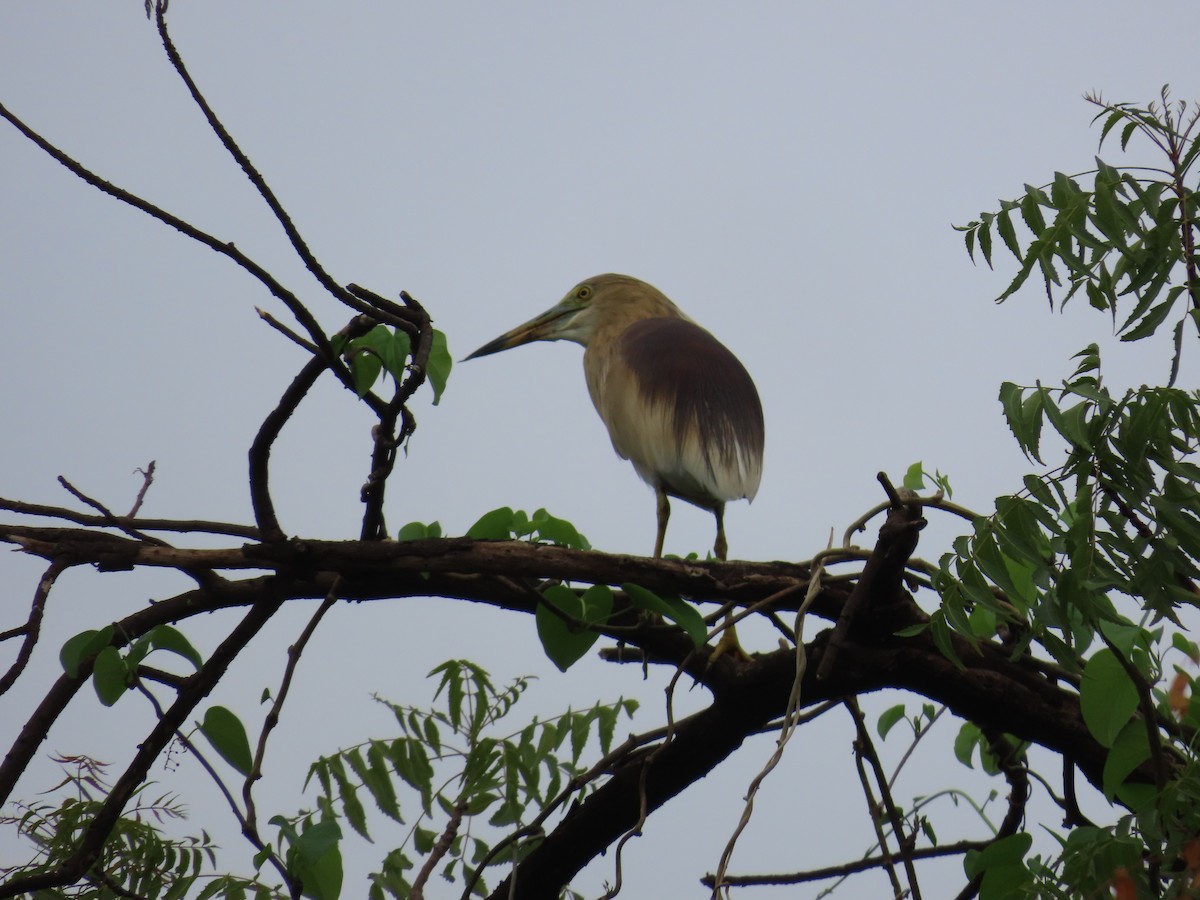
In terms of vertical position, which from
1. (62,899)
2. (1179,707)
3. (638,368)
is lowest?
(1179,707)

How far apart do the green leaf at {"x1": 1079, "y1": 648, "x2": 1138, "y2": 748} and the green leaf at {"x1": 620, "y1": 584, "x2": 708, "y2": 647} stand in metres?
0.58

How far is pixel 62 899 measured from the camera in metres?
2.01

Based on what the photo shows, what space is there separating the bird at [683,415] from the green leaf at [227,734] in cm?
171

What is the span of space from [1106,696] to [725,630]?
0.86m

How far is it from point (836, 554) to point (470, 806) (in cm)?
94

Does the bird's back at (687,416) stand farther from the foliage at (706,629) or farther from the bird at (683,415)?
the foliage at (706,629)

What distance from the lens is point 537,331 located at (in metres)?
4.72

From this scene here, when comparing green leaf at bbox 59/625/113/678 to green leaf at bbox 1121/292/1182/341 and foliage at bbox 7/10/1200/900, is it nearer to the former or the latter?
foliage at bbox 7/10/1200/900

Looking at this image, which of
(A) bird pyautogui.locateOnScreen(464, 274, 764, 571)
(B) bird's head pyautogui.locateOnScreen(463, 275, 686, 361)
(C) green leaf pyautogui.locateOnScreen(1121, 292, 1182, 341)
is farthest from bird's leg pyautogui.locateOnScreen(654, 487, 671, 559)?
Result: (C) green leaf pyautogui.locateOnScreen(1121, 292, 1182, 341)

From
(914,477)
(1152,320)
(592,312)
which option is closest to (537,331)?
(592,312)

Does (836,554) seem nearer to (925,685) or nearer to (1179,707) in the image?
(925,685)

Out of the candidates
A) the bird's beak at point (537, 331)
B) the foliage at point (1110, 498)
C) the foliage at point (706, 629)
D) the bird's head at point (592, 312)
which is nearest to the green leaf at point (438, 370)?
the foliage at point (706, 629)

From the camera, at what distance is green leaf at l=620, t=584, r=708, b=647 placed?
6.37 ft

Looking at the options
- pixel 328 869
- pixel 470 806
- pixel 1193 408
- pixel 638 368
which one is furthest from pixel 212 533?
pixel 638 368
